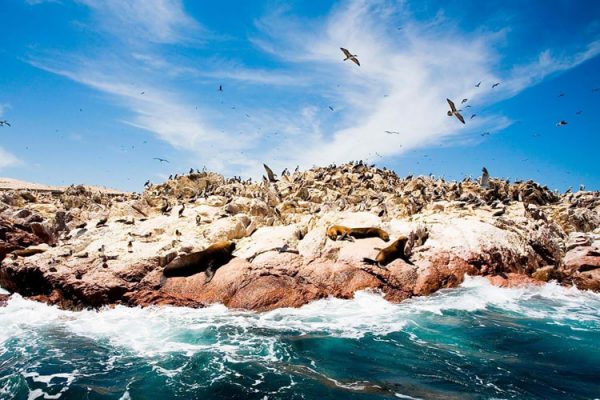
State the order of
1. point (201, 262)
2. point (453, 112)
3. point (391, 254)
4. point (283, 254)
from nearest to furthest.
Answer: point (453, 112) → point (391, 254) → point (201, 262) → point (283, 254)

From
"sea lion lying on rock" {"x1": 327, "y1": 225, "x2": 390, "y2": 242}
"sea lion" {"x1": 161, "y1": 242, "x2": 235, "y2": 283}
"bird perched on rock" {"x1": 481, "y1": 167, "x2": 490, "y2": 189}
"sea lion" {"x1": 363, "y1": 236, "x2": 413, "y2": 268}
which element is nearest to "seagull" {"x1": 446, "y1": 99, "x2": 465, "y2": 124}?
"sea lion" {"x1": 363, "y1": 236, "x2": 413, "y2": 268}

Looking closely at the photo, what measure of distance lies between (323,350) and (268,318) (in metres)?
3.43

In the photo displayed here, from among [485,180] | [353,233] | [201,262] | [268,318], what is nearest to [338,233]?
[353,233]

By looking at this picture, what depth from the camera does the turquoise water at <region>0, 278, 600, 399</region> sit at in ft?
26.6

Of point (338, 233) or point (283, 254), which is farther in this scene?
point (338, 233)

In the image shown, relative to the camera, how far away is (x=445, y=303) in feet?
46.6

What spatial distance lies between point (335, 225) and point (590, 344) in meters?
10.4

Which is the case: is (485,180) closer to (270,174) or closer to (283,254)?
(270,174)

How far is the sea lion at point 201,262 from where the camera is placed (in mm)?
15766

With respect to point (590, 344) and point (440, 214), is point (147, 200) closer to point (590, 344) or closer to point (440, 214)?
point (440, 214)

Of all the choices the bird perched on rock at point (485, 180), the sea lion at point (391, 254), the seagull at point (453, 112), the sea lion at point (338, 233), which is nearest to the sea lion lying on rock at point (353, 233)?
the sea lion at point (338, 233)

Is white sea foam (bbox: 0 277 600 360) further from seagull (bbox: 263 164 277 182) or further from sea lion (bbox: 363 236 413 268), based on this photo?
seagull (bbox: 263 164 277 182)

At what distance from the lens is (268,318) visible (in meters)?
13.3

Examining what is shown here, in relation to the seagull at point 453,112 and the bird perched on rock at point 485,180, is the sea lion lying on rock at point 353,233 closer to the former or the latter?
the seagull at point 453,112
